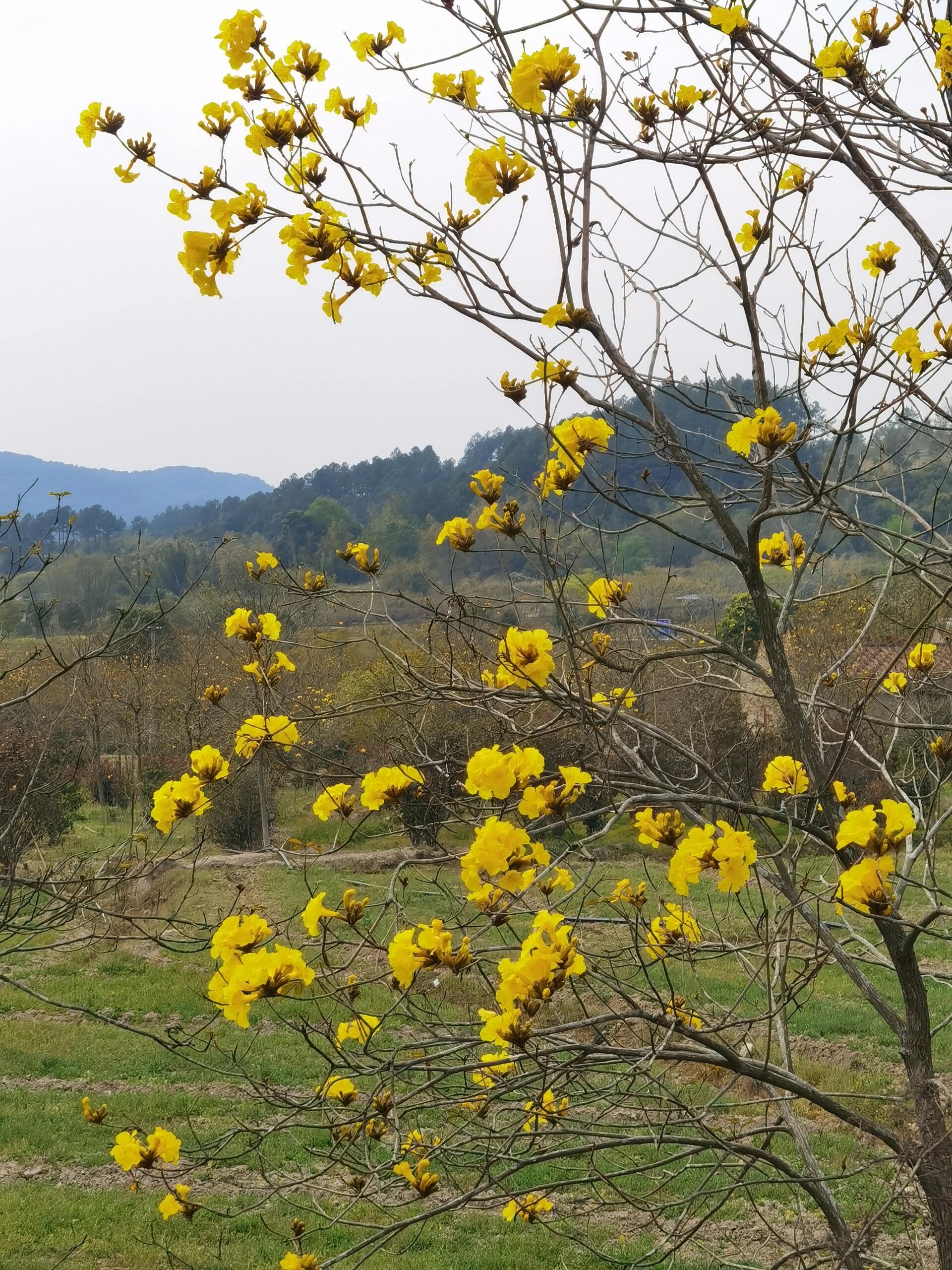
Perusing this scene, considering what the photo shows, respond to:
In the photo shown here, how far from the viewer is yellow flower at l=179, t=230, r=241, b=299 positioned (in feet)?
6.50

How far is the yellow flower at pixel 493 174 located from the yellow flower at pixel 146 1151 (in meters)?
2.32

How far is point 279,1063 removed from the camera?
8422mm

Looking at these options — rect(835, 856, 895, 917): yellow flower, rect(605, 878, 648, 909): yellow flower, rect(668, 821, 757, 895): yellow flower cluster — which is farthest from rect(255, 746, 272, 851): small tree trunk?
rect(835, 856, 895, 917): yellow flower

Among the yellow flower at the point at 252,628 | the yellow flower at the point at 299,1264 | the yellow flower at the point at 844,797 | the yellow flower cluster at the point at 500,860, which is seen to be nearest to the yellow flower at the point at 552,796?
the yellow flower cluster at the point at 500,860

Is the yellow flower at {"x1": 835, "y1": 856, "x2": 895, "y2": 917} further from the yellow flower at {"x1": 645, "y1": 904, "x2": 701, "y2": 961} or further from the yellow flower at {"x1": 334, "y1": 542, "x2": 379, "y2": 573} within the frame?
the yellow flower at {"x1": 334, "y1": 542, "x2": 379, "y2": 573}

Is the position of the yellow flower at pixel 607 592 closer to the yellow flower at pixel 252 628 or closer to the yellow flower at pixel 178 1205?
the yellow flower at pixel 252 628

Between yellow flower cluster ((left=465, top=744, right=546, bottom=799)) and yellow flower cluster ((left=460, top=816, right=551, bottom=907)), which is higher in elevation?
yellow flower cluster ((left=465, top=744, right=546, bottom=799))

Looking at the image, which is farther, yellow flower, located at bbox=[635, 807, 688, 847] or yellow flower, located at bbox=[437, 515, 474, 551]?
yellow flower, located at bbox=[437, 515, 474, 551]

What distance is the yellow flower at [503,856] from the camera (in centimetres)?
183

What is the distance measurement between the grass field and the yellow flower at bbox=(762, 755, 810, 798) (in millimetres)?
1212

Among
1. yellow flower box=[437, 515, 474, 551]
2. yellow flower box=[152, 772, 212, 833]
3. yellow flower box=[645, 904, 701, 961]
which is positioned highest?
yellow flower box=[437, 515, 474, 551]

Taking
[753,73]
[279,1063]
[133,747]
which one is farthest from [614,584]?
[133,747]

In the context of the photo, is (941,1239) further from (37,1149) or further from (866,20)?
(37,1149)

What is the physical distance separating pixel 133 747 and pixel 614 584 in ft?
51.9
